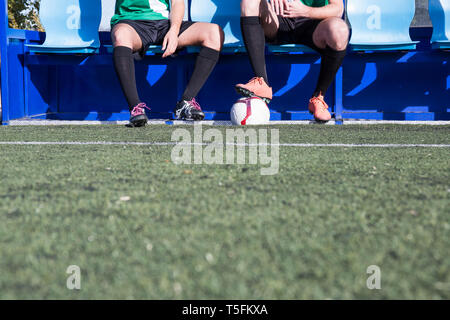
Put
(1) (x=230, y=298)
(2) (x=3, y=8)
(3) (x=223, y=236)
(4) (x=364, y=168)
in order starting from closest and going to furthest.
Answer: (1) (x=230, y=298) → (3) (x=223, y=236) → (4) (x=364, y=168) → (2) (x=3, y=8)

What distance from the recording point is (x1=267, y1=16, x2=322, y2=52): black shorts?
390cm

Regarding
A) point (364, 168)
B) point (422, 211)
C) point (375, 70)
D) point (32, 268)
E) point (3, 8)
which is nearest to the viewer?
point (32, 268)

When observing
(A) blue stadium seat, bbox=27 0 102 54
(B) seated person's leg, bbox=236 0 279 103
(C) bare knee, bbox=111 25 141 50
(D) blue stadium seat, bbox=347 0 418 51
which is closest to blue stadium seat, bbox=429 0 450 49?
(D) blue stadium seat, bbox=347 0 418 51

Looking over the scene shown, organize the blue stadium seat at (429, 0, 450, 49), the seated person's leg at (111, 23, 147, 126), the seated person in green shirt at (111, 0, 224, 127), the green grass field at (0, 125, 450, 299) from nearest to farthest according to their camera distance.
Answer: the green grass field at (0, 125, 450, 299) → the seated person's leg at (111, 23, 147, 126) → the seated person in green shirt at (111, 0, 224, 127) → the blue stadium seat at (429, 0, 450, 49)

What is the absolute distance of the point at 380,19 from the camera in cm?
445

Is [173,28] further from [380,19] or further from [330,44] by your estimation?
[380,19]

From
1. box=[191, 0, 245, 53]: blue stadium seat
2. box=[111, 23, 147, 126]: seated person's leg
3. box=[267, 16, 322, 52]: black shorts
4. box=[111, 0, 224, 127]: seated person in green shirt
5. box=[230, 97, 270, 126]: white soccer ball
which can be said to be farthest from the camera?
box=[191, 0, 245, 53]: blue stadium seat

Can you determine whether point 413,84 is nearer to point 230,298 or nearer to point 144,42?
point 144,42

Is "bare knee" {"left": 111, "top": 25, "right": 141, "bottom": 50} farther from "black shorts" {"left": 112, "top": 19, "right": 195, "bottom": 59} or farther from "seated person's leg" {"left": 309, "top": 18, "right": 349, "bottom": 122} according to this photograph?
"seated person's leg" {"left": 309, "top": 18, "right": 349, "bottom": 122}

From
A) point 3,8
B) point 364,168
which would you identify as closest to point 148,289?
point 364,168

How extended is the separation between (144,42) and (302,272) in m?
3.22

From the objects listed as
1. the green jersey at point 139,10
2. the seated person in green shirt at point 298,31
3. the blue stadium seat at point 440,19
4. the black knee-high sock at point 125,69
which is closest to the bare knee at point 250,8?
A: the seated person in green shirt at point 298,31

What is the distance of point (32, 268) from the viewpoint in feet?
3.03

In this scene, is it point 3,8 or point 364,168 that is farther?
point 3,8
